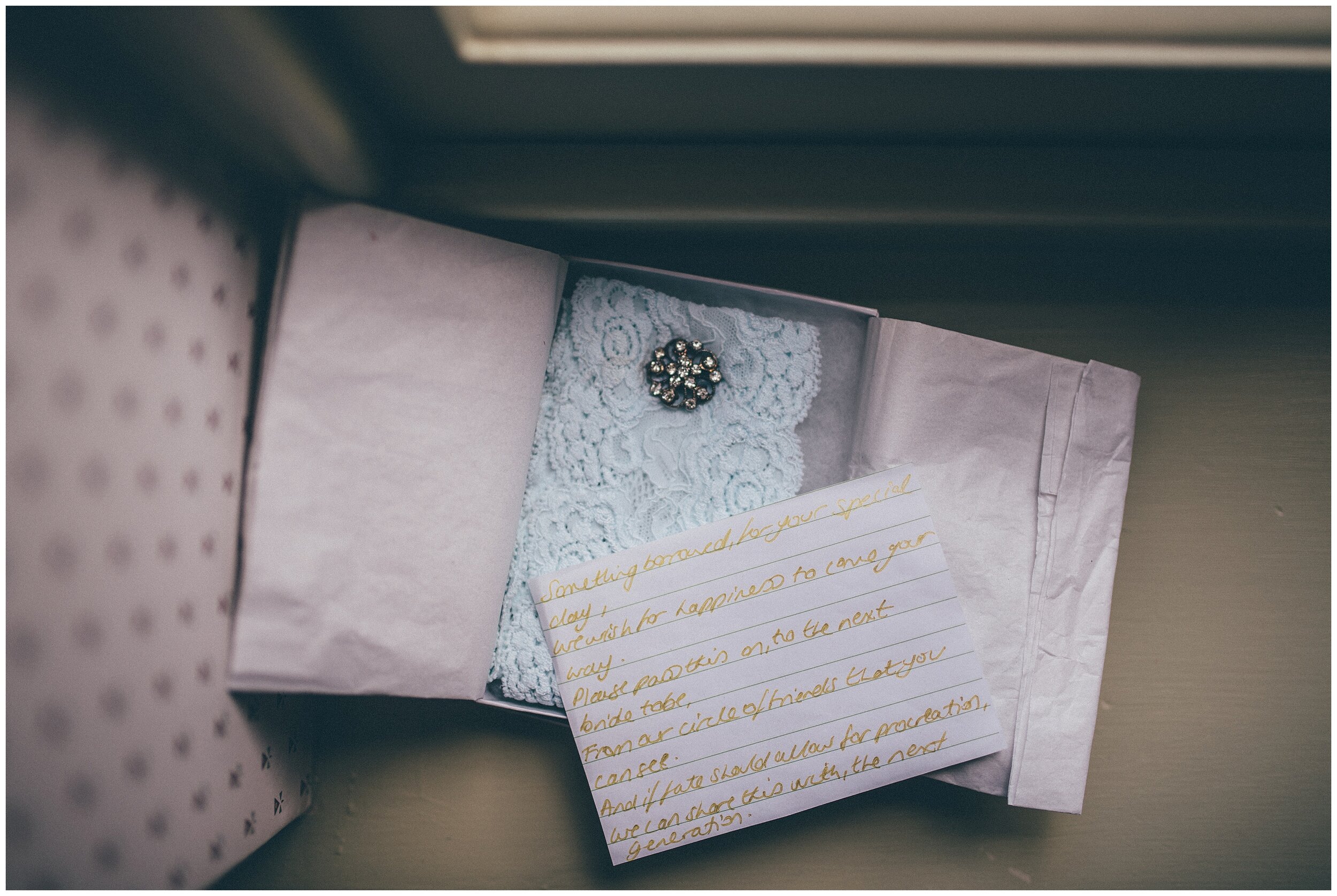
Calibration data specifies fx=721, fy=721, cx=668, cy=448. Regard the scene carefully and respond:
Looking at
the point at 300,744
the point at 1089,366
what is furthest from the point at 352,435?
the point at 1089,366

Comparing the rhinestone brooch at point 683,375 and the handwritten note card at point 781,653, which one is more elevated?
the rhinestone brooch at point 683,375

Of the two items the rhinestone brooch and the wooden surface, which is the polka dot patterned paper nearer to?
the wooden surface

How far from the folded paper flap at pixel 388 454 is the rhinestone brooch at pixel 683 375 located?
82mm

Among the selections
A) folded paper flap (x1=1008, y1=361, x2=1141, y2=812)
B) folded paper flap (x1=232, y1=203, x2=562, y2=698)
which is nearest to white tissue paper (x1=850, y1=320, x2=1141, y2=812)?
folded paper flap (x1=1008, y1=361, x2=1141, y2=812)

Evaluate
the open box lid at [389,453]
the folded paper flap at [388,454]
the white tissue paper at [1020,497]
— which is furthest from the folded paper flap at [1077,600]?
the folded paper flap at [388,454]

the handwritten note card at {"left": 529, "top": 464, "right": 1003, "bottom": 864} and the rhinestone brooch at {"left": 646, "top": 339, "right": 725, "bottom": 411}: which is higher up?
the rhinestone brooch at {"left": 646, "top": 339, "right": 725, "bottom": 411}

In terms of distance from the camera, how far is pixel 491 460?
48cm

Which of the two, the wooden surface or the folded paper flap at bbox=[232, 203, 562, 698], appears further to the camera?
the wooden surface

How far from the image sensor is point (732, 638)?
509mm

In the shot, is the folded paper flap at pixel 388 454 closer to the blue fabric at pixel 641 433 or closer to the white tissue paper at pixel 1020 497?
the blue fabric at pixel 641 433

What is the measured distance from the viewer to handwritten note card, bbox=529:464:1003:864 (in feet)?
1.65

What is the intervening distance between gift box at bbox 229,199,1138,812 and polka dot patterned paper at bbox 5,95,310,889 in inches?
1.0

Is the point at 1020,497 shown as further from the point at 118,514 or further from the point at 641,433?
the point at 118,514

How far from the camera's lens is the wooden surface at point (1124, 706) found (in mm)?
537
